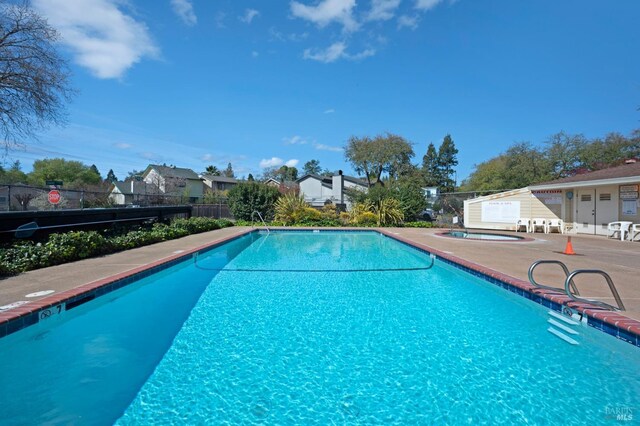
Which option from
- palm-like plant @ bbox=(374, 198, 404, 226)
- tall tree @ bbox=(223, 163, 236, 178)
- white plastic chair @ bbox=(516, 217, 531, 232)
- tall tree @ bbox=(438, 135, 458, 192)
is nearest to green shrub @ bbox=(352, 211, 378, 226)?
palm-like plant @ bbox=(374, 198, 404, 226)

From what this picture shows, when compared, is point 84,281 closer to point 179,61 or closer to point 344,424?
point 344,424

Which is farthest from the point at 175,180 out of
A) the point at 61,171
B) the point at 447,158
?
the point at 447,158

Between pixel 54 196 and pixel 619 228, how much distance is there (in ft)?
62.3

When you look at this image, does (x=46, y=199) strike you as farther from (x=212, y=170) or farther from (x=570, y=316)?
(x=212, y=170)

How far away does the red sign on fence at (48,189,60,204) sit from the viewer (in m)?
8.41

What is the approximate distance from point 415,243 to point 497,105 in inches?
633

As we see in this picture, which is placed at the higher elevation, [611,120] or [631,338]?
[611,120]

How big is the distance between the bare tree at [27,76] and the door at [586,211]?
21278mm

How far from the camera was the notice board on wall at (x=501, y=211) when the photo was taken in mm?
16578

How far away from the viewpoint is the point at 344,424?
238 cm

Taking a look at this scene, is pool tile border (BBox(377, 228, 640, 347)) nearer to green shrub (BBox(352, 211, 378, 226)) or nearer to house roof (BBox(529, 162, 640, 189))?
house roof (BBox(529, 162, 640, 189))

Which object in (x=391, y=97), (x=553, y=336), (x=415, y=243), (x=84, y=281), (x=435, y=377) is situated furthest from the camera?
(x=391, y=97)

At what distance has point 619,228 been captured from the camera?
1241 centimetres

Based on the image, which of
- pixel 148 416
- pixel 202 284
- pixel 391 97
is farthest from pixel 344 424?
pixel 391 97
